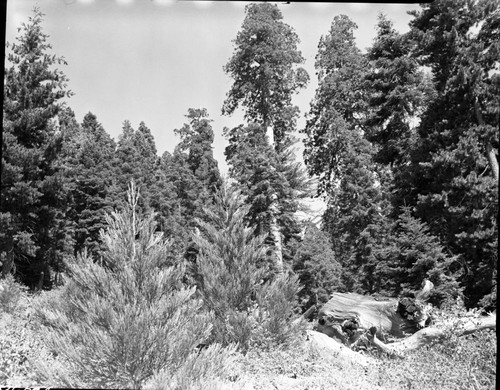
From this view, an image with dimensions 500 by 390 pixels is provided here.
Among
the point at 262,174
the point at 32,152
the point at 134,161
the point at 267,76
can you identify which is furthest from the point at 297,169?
the point at 32,152

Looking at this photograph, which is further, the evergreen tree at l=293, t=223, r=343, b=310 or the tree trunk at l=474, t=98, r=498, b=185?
the evergreen tree at l=293, t=223, r=343, b=310

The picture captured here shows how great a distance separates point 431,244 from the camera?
9391 millimetres

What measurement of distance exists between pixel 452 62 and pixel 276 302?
6419 mm

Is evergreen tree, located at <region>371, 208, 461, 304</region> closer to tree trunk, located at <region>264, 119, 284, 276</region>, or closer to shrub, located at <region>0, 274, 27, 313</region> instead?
tree trunk, located at <region>264, 119, 284, 276</region>

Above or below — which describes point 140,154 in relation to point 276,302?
above

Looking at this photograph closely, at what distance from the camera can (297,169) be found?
14070 millimetres

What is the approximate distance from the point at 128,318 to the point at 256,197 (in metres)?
9.32

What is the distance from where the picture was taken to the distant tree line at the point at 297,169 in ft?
29.4

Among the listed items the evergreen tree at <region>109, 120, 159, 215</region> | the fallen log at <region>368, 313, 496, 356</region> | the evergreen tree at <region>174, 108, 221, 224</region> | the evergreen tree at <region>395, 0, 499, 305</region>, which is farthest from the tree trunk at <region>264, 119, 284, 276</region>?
the fallen log at <region>368, 313, 496, 356</region>

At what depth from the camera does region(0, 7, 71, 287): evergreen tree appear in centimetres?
1037

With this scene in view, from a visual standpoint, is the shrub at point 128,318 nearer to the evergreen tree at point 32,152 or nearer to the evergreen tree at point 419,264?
the evergreen tree at point 419,264

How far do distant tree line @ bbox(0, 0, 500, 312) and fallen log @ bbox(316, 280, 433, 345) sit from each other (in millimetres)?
1052

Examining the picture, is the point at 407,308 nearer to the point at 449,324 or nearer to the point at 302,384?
the point at 449,324

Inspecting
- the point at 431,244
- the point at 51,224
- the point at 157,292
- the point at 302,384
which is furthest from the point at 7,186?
the point at 431,244
